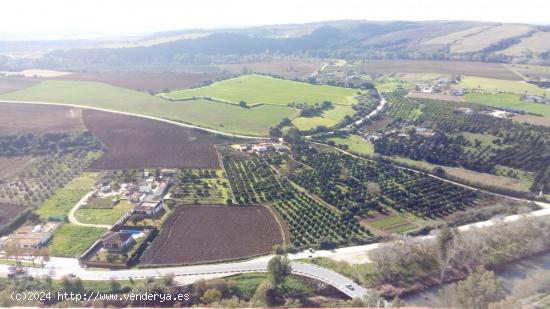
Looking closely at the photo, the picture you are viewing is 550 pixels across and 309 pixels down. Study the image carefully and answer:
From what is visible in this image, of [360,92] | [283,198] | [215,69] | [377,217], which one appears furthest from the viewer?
[215,69]

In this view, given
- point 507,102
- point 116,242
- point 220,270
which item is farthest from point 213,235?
point 507,102

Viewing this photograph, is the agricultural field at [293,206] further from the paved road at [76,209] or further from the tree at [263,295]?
the paved road at [76,209]

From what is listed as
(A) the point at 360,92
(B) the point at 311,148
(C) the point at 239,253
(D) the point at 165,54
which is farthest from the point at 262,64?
(C) the point at 239,253

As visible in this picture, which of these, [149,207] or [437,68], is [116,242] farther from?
[437,68]

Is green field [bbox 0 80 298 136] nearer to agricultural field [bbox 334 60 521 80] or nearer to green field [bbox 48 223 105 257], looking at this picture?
green field [bbox 48 223 105 257]

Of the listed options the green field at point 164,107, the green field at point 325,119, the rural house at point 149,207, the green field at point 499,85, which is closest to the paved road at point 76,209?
the rural house at point 149,207

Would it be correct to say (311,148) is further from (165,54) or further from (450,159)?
(165,54)

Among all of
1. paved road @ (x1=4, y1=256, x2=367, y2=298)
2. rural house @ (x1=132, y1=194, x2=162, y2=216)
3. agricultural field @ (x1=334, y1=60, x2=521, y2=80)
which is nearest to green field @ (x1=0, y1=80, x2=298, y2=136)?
rural house @ (x1=132, y1=194, x2=162, y2=216)
